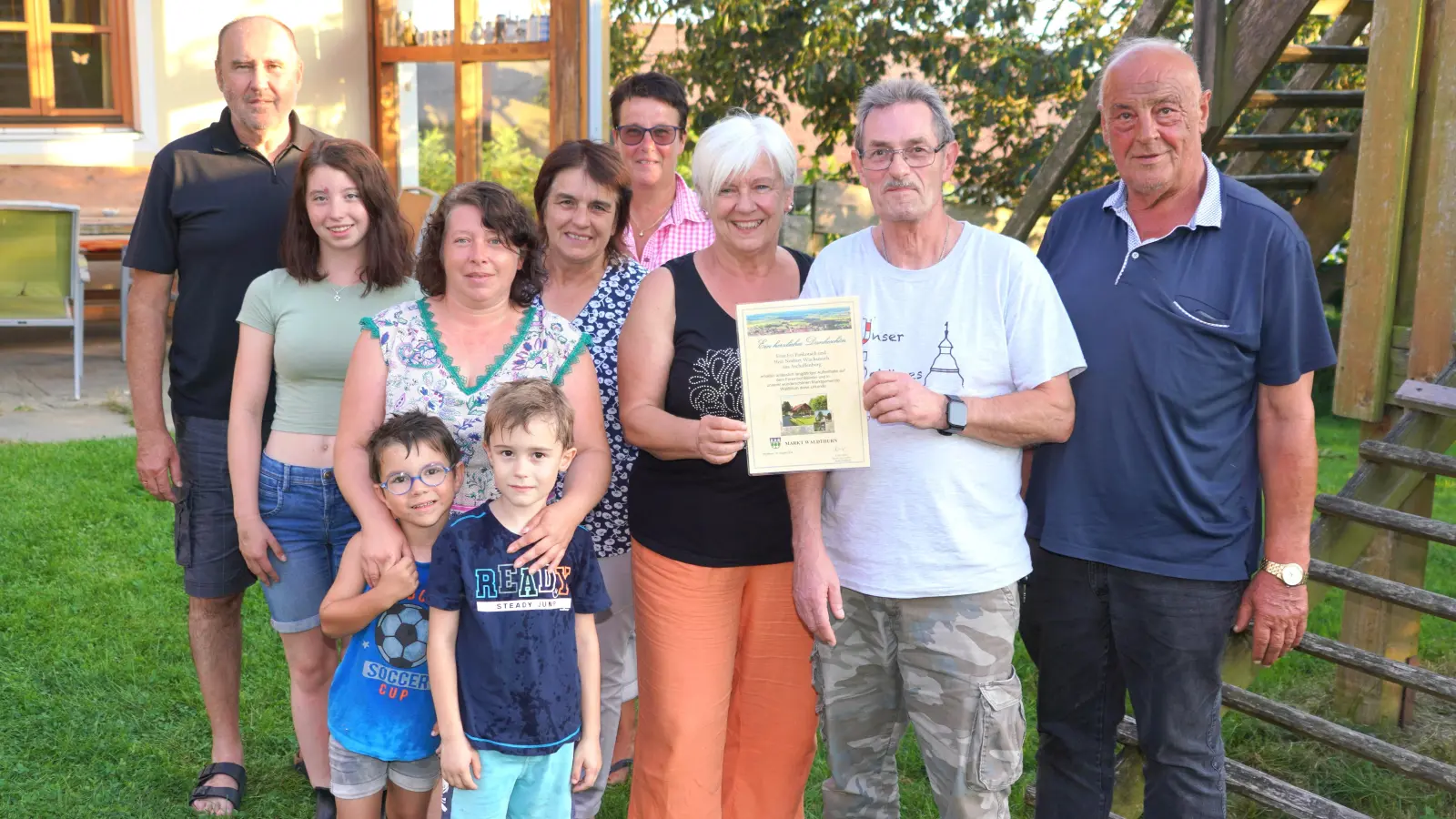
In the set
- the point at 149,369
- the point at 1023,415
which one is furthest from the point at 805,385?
the point at 149,369

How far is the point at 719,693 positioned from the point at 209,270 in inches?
71.4

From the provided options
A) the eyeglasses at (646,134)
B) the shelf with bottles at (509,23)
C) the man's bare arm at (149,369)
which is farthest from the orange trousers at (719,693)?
the shelf with bottles at (509,23)

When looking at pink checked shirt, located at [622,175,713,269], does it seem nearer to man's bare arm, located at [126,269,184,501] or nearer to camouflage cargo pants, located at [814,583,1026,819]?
man's bare arm, located at [126,269,184,501]

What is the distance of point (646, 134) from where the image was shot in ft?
13.3

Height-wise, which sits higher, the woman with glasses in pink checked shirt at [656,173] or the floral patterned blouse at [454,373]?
the woman with glasses in pink checked shirt at [656,173]

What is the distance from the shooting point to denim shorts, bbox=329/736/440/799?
2855 mm

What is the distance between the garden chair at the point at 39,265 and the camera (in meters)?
7.92

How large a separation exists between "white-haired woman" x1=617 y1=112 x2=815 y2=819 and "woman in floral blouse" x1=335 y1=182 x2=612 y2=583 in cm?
15

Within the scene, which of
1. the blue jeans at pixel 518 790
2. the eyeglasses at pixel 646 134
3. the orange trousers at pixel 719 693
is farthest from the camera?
the eyeglasses at pixel 646 134

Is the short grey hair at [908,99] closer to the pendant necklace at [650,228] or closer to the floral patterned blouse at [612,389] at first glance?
the floral patterned blouse at [612,389]

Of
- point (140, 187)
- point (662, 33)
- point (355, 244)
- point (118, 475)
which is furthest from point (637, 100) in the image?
point (662, 33)

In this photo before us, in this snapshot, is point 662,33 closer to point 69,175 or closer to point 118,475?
point 69,175

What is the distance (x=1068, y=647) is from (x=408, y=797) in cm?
162

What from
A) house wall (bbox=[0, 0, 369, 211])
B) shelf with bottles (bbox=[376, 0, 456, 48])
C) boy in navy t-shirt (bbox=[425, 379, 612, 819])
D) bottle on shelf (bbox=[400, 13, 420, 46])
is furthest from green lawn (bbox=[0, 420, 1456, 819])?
bottle on shelf (bbox=[400, 13, 420, 46])
